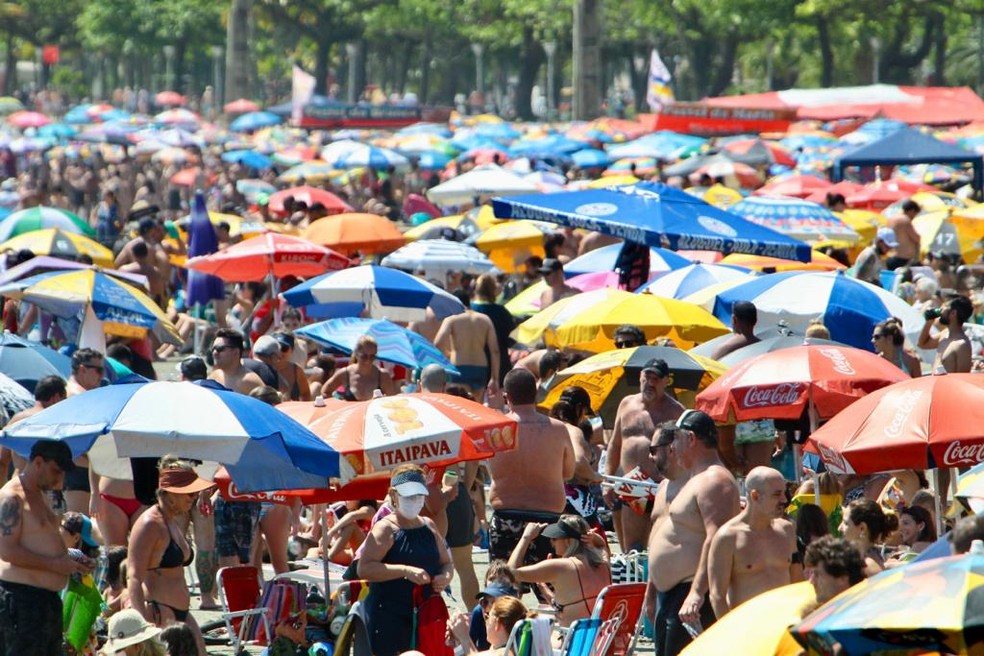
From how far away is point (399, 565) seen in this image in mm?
7750

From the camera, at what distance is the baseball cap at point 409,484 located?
7.70 m

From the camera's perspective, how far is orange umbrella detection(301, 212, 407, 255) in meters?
18.1

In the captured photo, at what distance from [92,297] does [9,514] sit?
200 inches

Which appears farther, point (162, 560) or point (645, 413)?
point (645, 413)

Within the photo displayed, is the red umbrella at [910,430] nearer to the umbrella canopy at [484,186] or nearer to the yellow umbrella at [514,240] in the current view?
the yellow umbrella at [514,240]

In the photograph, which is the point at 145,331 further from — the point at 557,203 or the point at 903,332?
the point at 903,332

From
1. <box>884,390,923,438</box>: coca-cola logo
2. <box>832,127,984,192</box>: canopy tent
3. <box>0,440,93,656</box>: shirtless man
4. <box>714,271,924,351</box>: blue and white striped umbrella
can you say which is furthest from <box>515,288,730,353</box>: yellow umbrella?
<box>832,127,984,192</box>: canopy tent

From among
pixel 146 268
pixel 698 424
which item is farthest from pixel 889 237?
pixel 698 424

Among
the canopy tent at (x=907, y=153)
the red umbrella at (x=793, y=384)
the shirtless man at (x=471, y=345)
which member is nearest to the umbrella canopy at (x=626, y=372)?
the red umbrella at (x=793, y=384)

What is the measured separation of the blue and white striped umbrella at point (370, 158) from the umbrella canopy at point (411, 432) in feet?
75.4

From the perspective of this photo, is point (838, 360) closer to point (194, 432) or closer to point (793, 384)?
point (793, 384)

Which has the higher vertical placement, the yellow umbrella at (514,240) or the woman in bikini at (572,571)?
the yellow umbrella at (514,240)

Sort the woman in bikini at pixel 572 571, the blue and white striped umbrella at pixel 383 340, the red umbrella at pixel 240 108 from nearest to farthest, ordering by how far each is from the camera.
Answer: the woman in bikini at pixel 572 571
the blue and white striped umbrella at pixel 383 340
the red umbrella at pixel 240 108

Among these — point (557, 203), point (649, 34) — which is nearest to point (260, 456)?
point (557, 203)
